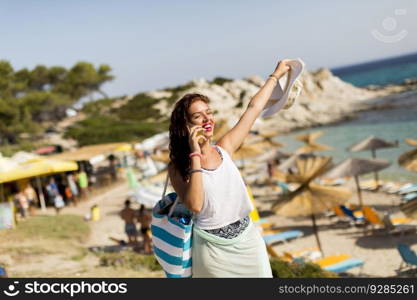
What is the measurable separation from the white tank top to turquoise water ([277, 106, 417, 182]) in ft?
69.1

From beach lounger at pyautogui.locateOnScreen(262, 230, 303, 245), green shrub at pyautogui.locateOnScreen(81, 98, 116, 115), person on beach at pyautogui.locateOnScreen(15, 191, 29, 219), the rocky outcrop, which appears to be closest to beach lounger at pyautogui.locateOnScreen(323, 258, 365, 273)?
beach lounger at pyautogui.locateOnScreen(262, 230, 303, 245)

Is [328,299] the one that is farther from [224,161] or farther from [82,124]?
[82,124]

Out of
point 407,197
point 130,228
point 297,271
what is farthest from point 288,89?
point 407,197

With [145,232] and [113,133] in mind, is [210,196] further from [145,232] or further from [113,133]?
[113,133]

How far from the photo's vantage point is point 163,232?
1688 mm

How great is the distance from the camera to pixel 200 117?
1629 mm

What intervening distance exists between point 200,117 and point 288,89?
1.41 feet

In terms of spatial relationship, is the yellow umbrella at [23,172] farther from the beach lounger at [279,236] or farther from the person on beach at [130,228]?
the beach lounger at [279,236]

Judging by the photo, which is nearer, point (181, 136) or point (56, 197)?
point (181, 136)

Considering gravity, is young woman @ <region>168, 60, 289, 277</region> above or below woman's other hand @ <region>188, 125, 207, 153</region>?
below

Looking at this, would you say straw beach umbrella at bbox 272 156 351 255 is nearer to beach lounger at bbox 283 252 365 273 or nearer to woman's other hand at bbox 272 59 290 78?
beach lounger at bbox 283 252 365 273

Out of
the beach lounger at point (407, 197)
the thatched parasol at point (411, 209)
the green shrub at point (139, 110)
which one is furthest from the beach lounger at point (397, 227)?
the green shrub at point (139, 110)

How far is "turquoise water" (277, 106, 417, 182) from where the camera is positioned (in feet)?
81.2

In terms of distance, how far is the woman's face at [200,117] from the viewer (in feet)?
5.32
